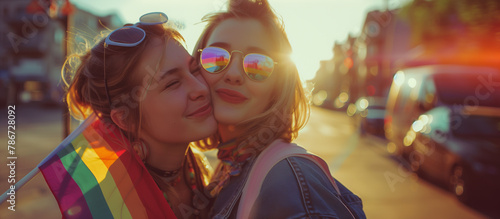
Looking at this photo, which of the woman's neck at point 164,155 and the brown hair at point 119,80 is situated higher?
the brown hair at point 119,80

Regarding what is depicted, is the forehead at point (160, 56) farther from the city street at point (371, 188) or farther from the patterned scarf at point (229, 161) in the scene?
the city street at point (371, 188)

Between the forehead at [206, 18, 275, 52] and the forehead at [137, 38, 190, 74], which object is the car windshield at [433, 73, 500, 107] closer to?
the forehead at [206, 18, 275, 52]

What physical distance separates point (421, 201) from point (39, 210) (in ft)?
18.4

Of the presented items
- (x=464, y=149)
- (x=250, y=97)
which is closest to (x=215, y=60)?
(x=250, y=97)

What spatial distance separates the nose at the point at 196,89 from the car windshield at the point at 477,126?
558 centimetres

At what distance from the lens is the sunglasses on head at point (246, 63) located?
1.95 metres

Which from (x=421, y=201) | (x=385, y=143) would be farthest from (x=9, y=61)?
(x=421, y=201)

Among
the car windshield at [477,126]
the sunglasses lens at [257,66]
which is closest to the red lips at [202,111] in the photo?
the sunglasses lens at [257,66]

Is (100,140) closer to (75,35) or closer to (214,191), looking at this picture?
(214,191)

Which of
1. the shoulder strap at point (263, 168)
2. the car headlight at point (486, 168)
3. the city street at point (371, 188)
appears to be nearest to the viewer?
the shoulder strap at point (263, 168)

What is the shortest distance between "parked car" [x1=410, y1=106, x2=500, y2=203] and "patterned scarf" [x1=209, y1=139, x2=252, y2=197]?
→ 4.79m

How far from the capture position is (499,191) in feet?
17.3

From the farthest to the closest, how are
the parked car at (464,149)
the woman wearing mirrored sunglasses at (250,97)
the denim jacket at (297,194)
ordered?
the parked car at (464,149)
the woman wearing mirrored sunglasses at (250,97)
the denim jacket at (297,194)

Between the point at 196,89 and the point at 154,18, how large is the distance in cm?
49
